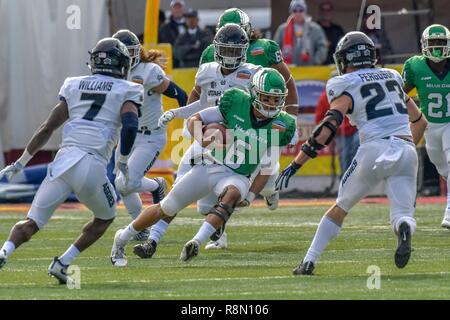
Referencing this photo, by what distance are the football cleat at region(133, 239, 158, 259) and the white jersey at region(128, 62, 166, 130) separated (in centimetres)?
154

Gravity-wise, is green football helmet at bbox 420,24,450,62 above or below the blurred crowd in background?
above

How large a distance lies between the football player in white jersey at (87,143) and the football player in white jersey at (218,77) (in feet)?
4.99

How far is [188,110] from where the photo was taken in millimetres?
10477

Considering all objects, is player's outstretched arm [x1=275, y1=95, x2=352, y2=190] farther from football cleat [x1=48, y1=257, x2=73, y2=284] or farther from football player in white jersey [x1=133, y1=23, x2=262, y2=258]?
football player in white jersey [x1=133, y1=23, x2=262, y2=258]

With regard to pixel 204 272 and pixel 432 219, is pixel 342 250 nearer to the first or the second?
pixel 204 272

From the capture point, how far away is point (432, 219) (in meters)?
13.1

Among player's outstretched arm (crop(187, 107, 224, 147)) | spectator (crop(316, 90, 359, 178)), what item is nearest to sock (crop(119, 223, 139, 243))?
player's outstretched arm (crop(187, 107, 224, 147))

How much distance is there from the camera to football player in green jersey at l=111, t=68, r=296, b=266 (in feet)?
29.7

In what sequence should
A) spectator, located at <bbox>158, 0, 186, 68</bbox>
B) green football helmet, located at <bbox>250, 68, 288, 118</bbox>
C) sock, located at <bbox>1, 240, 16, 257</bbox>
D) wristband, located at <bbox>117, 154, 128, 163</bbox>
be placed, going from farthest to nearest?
1. spectator, located at <bbox>158, 0, 186, 68</bbox>
2. green football helmet, located at <bbox>250, 68, 288, 118</bbox>
3. wristband, located at <bbox>117, 154, 128, 163</bbox>
4. sock, located at <bbox>1, 240, 16, 257</bbox>

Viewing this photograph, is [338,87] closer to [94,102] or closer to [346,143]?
[94,102]

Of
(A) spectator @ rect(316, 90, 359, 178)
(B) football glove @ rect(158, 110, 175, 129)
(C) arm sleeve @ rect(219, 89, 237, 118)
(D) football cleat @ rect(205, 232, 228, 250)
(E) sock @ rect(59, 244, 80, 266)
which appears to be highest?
(C) arm sleeve @ rect(219, 89, 237, 118)

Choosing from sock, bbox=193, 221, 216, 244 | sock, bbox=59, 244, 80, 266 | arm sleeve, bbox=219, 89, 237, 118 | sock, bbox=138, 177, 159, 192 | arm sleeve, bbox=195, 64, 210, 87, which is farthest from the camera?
sock, bbox=138, 177, 159, 192
